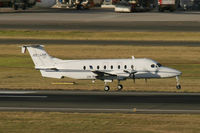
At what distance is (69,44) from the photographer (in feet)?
299

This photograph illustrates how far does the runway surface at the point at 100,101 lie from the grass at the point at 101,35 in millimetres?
44362

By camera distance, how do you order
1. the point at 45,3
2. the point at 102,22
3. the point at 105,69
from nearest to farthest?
the point at 105,69, the point at 102,22, the point at 45,3

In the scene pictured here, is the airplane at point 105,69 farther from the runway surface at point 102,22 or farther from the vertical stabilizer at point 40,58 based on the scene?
the runway surface at point 102,22

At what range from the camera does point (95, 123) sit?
131 feet

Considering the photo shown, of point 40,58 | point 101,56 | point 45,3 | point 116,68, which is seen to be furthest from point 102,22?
point 116,68

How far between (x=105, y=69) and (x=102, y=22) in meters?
65.1

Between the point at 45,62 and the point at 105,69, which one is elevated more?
the point at 45,62

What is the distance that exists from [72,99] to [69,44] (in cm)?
4183

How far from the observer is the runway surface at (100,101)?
4522 cm

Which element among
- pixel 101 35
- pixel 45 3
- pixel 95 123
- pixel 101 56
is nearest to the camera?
pixel 95 123

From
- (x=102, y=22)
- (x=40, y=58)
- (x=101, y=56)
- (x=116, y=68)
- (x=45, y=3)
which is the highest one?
(x=40, y=58)

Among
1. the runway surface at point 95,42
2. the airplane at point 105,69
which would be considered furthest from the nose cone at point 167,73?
the runway surface at point 95,42

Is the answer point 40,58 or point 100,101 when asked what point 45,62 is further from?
point 100,101

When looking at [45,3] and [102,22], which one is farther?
[45,3]
